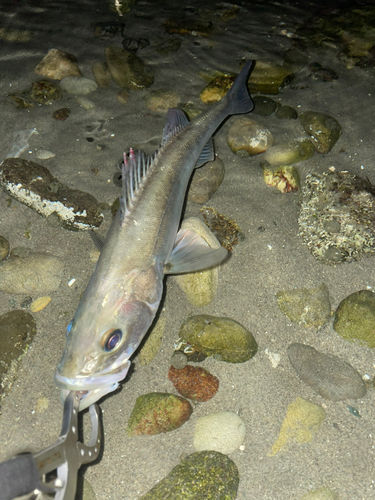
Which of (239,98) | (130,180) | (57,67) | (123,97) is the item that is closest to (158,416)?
(130,180)

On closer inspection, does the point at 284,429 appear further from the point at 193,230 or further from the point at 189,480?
the point at 193,230

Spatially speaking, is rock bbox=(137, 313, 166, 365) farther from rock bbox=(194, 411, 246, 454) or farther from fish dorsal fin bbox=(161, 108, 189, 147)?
fish dorsal fin bbox=(161, 108, 189, 147)

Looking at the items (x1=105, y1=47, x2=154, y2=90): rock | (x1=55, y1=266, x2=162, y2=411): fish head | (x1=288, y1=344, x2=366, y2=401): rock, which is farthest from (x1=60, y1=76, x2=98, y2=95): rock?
Result: (x1=288, y1=344, x2=366, y2=401): rock

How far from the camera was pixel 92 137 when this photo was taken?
5.43 metres

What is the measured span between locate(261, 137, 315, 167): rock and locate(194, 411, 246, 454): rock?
3279mm

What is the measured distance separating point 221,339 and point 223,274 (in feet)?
2.81

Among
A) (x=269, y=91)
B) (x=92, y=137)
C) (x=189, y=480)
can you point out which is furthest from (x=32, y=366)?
(x=269, y=91)

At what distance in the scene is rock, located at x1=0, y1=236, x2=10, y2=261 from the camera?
13.8 feet

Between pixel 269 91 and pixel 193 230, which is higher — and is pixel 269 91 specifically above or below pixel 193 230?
above

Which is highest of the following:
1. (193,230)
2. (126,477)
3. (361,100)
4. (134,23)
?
(134,23)

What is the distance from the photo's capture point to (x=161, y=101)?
579 cm

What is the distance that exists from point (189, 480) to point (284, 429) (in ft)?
3.20

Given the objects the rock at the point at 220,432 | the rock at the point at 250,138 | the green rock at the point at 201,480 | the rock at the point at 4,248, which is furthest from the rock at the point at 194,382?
the rock at the point at 250,138

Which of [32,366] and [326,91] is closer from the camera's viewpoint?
[32,366]
